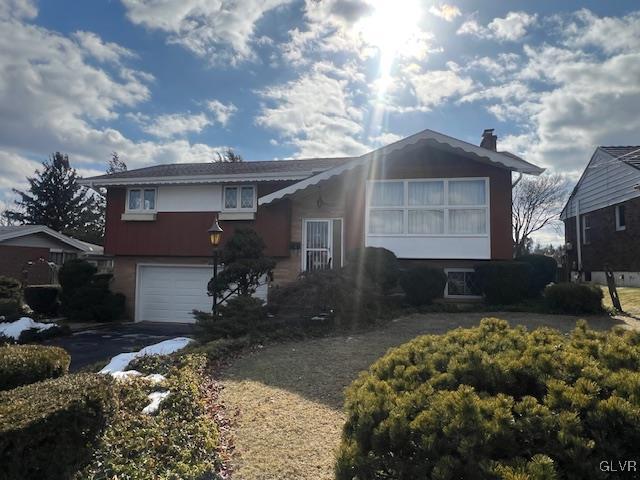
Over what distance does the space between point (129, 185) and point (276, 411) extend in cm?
1344

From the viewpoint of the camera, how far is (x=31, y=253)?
961 inches

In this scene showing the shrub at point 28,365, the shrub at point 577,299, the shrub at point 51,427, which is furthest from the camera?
the shrub at point 577,299

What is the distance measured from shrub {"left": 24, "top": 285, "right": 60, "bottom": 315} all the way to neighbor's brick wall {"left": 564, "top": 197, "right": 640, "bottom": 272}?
21.1 metres

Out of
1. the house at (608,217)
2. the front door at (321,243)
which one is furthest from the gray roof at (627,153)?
the front door at (321,243)

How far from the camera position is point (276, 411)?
504 centimetres

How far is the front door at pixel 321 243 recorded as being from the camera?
46.2 ft

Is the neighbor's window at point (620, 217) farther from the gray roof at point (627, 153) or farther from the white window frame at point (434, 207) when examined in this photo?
the white window frame at point (434, 207)

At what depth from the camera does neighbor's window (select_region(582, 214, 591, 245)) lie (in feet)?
76.2

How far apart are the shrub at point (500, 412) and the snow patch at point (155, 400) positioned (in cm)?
299

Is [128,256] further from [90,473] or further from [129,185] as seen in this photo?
[90,473]

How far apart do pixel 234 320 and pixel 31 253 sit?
21.5 meters

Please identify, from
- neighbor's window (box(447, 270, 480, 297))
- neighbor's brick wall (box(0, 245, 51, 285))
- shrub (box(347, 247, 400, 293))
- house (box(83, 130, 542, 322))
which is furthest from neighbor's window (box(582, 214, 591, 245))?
neighbor's brick wall (box(0, 245, 51, 285))

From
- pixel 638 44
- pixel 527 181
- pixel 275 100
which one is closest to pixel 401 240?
pixel 275 100

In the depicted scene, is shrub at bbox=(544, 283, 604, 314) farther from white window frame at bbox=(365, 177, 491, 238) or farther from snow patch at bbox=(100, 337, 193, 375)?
snow patch at bbox=(100, 337, 193, 375)
